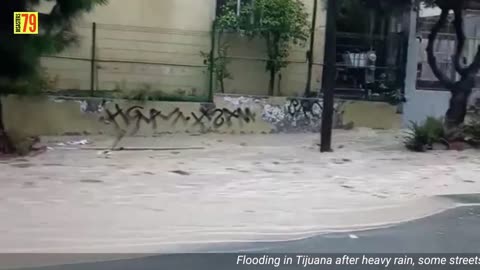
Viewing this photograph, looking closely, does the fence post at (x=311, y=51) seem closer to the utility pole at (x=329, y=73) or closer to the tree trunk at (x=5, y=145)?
the utility pole at (x=329, y=73)

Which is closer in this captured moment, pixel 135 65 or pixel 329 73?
pixel 329 73

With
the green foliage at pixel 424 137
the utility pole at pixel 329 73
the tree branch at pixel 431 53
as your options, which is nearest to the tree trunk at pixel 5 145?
the utility pole at pixel 329 73

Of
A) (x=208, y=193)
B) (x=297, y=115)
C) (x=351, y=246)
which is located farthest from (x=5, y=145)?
(x=351, y=246)

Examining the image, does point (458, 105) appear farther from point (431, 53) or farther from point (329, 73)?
point (329, 73)

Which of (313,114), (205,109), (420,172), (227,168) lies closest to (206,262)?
(227,168)

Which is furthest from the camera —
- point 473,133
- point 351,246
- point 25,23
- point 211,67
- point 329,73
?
point 211,67

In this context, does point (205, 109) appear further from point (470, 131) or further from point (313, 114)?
point (470, 131)

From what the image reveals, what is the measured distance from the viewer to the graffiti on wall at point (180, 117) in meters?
16.8

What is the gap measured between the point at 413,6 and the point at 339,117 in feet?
13.0

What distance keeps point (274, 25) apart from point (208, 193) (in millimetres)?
10034

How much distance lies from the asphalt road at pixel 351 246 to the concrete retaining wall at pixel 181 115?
33.6 ft

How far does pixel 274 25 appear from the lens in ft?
60.7

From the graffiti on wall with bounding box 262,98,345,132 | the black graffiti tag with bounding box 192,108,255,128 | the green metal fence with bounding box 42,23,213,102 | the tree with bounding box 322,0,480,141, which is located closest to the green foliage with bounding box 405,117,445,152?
the tree with bounding box 322,0,480,141

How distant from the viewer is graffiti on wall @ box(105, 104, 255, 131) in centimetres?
1684
